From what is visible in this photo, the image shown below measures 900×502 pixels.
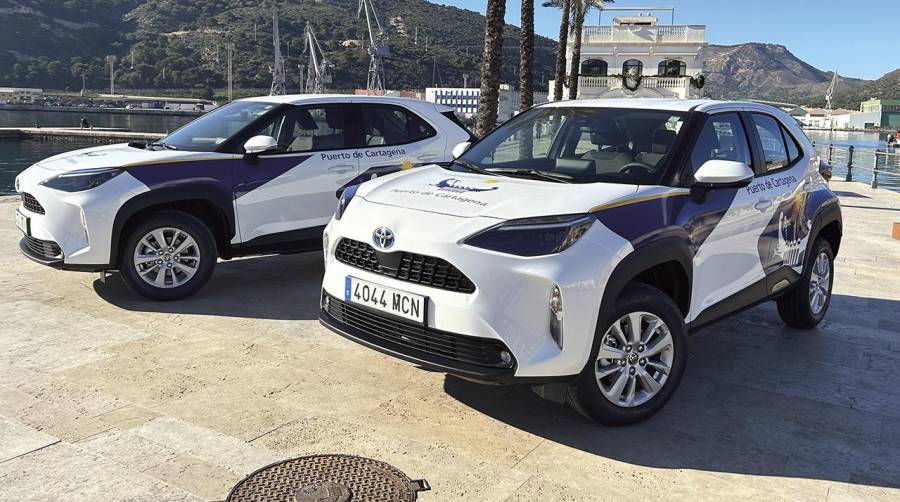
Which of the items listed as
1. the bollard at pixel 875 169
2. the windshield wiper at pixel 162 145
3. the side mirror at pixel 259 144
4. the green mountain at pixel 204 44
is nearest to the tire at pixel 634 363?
the side mirror at pixel 259 144

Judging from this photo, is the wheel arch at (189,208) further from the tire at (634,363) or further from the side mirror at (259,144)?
the tire at (634,363)

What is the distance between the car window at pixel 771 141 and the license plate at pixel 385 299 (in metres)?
2.74

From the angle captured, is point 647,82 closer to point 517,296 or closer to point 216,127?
point 216,127

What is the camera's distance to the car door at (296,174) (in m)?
6.29

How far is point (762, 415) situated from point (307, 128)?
447 centimetres

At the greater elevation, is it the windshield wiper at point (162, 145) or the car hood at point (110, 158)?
the windshield wiper at point (162, 145)

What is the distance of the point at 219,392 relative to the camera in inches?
163

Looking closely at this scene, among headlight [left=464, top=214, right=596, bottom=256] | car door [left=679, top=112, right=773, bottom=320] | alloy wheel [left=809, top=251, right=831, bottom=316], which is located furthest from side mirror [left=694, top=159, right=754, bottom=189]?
alloy wheel [left=809, top=251, right=831, bottom=316]

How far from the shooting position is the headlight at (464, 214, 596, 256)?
132 inches

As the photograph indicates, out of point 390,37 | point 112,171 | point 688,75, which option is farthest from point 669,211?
point 390,37

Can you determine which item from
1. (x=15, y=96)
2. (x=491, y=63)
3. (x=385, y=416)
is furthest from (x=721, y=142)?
(x=15, y=96)

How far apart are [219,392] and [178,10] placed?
6402 inches

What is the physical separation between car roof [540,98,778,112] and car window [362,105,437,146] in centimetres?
233

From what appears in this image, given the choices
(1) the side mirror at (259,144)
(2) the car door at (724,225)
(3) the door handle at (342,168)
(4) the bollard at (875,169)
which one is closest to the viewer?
(2) the car door at (724,225)
